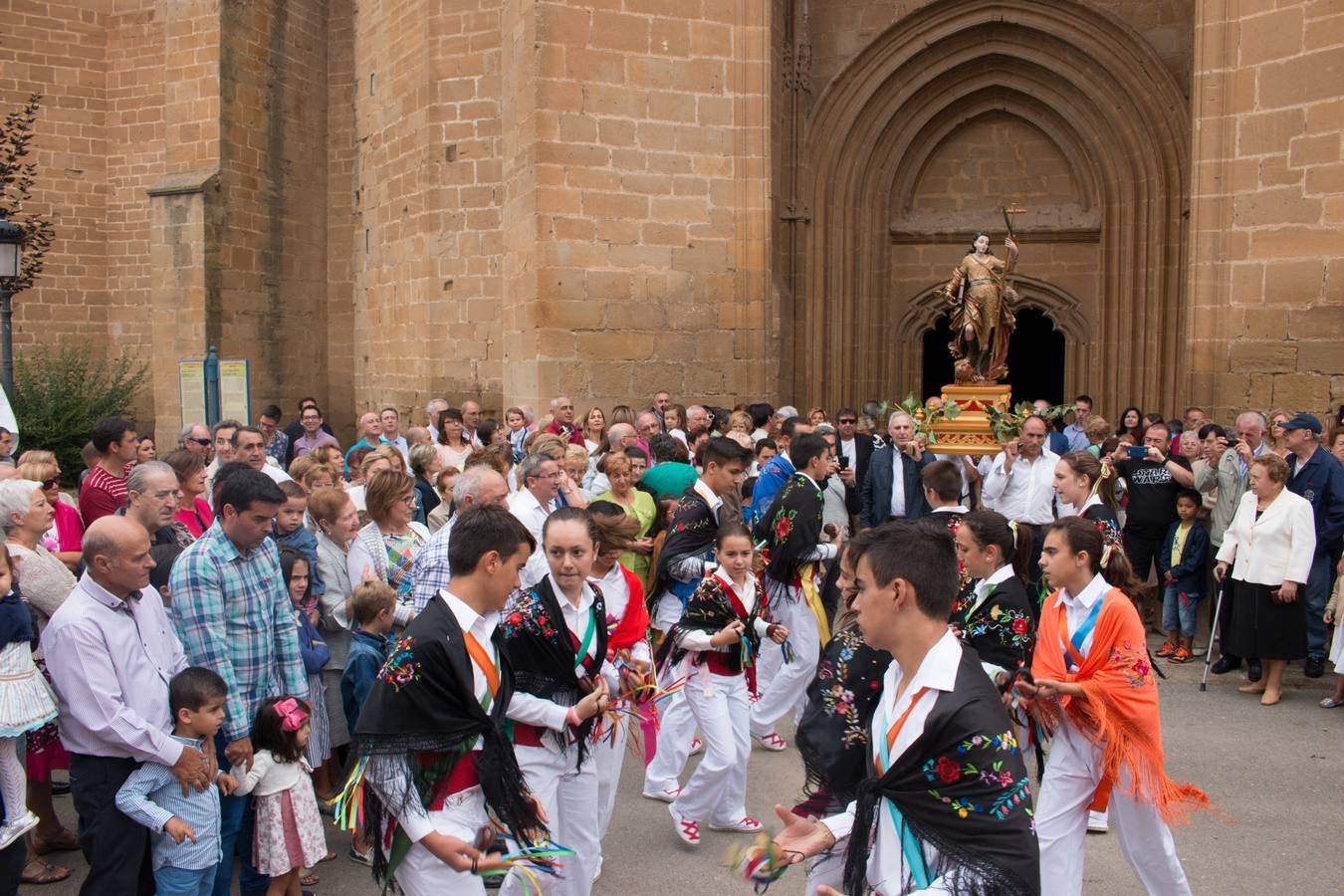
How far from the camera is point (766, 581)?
6684 mm

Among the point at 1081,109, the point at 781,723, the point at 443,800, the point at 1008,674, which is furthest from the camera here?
the point at 1081,109

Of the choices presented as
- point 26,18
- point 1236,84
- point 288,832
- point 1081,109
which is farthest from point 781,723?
point 26,18

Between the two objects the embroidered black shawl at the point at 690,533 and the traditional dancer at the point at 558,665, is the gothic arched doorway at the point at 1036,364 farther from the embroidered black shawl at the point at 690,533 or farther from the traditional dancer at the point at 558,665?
the traditional dancer at the point at 558,665

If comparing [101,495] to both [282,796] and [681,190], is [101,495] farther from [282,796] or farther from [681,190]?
[681,190]

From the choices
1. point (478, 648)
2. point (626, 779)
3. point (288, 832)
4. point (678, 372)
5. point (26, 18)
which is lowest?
point (626, 779)

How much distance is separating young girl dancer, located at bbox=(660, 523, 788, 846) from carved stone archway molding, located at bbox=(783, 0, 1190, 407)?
11041mm

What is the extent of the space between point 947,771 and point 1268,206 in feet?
34.3

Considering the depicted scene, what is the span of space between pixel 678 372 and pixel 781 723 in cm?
613

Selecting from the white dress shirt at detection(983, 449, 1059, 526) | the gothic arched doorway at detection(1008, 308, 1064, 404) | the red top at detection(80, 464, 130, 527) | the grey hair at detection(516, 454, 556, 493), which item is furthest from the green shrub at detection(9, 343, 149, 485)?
the gothic arched doorway at detection(1008, 308, 1064, 404)

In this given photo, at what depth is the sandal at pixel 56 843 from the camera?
551cm

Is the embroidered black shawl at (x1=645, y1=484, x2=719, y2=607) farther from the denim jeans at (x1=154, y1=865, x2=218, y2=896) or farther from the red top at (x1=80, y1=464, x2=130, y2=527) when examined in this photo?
the red top at (x1=80, y1=464, x2=130, y2=527)

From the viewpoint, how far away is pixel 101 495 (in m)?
6.91

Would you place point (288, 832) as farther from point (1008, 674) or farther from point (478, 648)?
point (1008, 674)

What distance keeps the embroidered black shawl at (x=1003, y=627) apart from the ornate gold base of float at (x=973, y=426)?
5830 mm
